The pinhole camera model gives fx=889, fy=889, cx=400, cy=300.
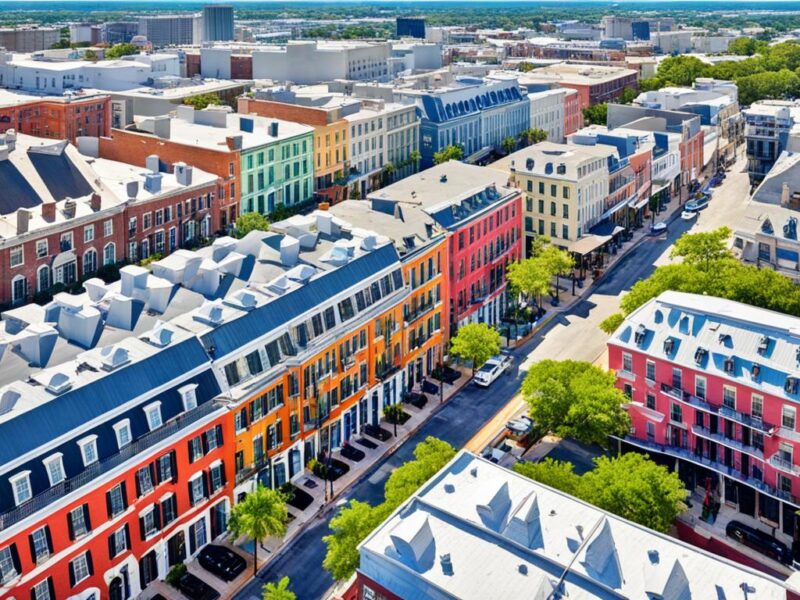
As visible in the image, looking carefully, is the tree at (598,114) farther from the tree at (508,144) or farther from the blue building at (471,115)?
the tree at (508,144)

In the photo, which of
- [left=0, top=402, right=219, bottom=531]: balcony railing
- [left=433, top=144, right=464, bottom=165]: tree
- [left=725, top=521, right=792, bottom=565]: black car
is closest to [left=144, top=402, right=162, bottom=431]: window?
[left=0, top=402, right=219, bottom=531]: balcony railing

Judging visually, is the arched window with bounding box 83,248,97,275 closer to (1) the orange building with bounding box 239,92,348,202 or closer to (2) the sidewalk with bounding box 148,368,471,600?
(2) the sidewalk with bounding box 148,368,471,600

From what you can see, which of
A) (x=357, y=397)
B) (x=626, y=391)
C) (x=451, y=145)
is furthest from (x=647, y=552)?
(x=451, y=145)

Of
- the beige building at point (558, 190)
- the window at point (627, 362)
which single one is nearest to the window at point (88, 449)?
the window at point (627, 362)

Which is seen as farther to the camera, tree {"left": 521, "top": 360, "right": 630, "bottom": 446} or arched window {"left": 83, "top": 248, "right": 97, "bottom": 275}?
arched window {"left": 83, "top": 248, "right": 97, "bottom": 275}

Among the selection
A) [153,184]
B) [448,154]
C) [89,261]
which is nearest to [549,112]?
[448,154]

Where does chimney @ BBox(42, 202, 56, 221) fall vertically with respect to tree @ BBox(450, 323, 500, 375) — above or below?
above

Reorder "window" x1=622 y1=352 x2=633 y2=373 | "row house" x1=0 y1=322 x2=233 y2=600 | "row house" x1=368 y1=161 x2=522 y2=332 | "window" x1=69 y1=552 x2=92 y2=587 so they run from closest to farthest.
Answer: "row house" x1=0 y1=322 x2=233 y2=600 → "window" x1=69 y1=552 x2=92 y2=587 → "window" x1=622 y1=352 x2=633 y2=373 → "row house" x1=368 y1=161 x2=522 y2=332

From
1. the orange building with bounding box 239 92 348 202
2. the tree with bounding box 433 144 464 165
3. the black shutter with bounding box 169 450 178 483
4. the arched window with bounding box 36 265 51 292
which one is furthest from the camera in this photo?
the tree with bounding box 433 144 464 165
